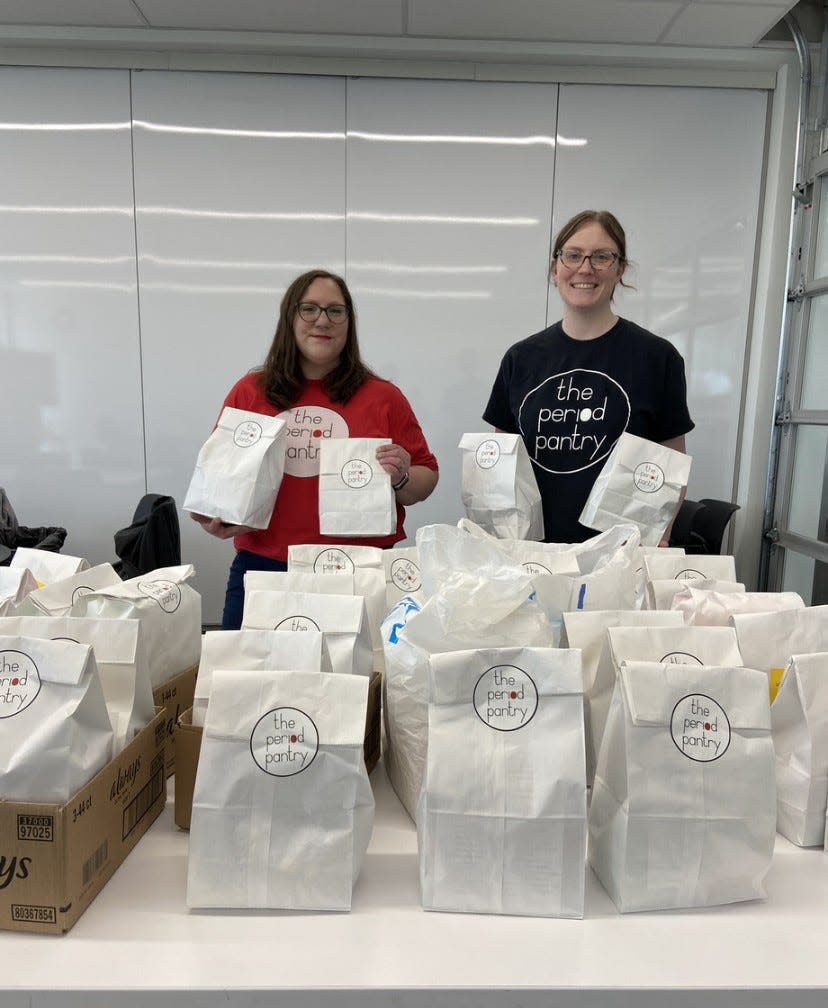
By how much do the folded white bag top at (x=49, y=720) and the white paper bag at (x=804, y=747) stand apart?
0.85 m

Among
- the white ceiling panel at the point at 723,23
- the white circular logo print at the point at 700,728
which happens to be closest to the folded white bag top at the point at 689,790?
the white circular logo print at the point at 700,728

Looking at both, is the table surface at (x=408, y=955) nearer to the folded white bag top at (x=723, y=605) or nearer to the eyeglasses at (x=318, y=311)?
the folded white bag top at (x=723, y=605)

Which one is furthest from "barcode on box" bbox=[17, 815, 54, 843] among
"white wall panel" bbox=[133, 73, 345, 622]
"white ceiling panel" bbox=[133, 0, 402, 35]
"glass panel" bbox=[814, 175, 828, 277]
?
"glass panel" bbox=[814, 175, 828, 277]

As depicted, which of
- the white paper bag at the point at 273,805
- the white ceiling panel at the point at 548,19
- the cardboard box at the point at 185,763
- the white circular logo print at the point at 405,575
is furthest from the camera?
the white ceiling panel at the point at 548,19

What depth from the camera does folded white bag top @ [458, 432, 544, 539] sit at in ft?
5.60

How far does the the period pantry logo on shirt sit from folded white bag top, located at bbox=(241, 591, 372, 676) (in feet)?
3.20

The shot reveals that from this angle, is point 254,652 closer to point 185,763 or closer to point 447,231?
point 185,763

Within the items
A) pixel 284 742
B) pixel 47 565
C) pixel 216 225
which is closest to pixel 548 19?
pixel 216 225

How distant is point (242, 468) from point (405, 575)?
668 mm

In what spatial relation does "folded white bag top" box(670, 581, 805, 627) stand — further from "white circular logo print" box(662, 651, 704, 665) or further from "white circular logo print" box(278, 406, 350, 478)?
"white circular logo print" box(278, 406, 350, 478)

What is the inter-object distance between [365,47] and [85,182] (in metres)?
1.44

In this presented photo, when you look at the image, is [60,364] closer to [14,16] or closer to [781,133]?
[14,16]

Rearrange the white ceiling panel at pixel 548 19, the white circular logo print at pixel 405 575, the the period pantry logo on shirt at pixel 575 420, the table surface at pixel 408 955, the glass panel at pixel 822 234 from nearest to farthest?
the table surface at pixel 408 955
the white circular logo print at pixel 405 575
the the period pantry logo on shirt at pixel 575 420
the white ceiling panel at pixel 548 19
the glass panel at pixel 822 234

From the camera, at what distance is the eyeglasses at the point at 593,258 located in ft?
5.76
